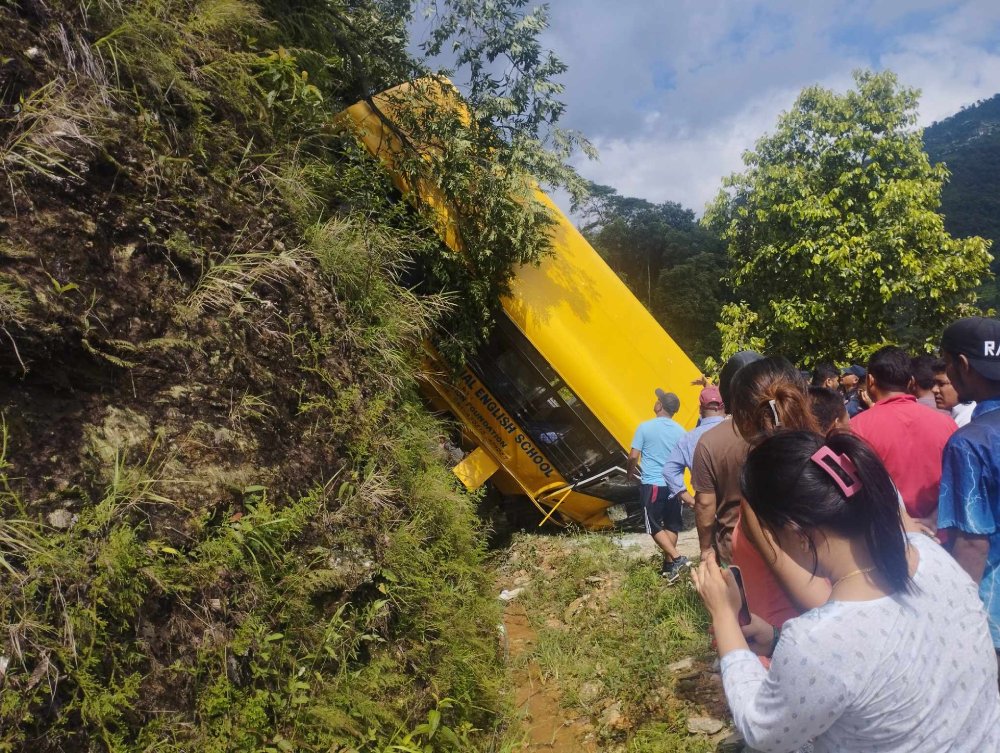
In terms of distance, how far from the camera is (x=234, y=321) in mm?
3297

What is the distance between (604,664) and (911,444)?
255cm

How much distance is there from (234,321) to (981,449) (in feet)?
10.8

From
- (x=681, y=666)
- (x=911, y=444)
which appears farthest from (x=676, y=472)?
(x=911, y=444)

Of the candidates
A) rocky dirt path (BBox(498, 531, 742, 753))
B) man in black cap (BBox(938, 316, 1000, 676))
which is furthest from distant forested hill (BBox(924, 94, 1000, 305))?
man in black cap (BBox(938, 316, 1000, 676))

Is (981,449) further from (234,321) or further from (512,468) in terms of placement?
(512,468)

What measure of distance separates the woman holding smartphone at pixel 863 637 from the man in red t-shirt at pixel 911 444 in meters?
1.59

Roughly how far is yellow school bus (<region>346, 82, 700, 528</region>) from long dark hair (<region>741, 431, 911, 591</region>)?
17.4 feet

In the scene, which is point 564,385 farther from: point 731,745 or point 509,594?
point 731,745

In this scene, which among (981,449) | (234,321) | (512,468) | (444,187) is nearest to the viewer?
(981,449)

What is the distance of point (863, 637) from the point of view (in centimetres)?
128

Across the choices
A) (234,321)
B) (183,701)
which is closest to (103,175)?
→ (234,321)

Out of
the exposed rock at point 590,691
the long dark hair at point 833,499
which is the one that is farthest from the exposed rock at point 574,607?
the long dark hair at point 833,499

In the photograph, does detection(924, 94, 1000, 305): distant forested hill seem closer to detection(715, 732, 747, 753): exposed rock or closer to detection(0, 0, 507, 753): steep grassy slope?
detection(715, 732, 747, 753): exposed rock

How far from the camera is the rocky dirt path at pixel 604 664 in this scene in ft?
12.1
